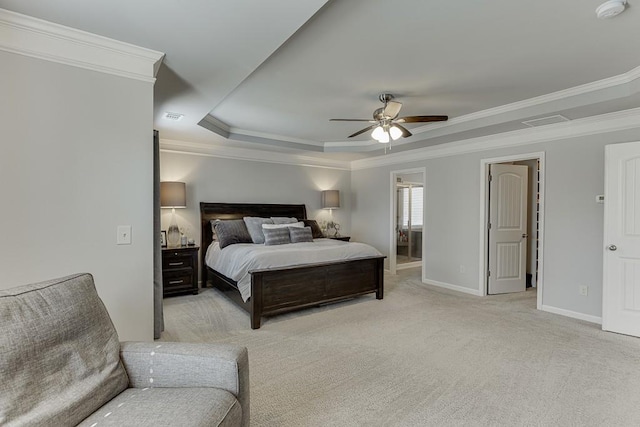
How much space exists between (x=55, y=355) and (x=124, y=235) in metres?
1.15

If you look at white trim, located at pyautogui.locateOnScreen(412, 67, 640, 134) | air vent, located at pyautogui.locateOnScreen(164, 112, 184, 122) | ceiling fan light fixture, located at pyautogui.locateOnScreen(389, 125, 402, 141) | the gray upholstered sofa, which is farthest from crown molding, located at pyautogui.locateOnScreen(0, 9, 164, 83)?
white trim, located at pyautogui.locateOnScreen(412, 67, 640, 134)

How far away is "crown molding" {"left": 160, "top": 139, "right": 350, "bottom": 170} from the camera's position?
5078mm

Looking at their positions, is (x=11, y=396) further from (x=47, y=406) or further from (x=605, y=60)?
(x=605, y=60)

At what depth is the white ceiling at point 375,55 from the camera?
75.9 inches

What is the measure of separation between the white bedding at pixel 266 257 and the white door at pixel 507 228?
1.86 metres

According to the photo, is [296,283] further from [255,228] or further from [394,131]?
[394,131]

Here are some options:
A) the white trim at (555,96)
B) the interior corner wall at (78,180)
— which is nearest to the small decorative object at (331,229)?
the white trim at (555,96)

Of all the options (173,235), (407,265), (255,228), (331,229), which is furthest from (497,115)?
(173,235)

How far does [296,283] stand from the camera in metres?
3.87

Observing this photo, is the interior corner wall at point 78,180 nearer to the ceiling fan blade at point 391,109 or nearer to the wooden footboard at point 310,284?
the wooden footboard at point 310,284

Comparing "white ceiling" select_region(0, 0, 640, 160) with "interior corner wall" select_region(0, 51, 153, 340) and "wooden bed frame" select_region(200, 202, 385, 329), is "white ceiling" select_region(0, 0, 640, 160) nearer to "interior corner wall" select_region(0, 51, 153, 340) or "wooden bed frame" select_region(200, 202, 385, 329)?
"interior corner wall" select_region(0, 51, 153, 340)

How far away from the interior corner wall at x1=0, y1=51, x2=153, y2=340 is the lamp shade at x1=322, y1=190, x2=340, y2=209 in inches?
170

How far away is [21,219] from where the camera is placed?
77.9 inches

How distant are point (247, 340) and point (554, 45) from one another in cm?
354
